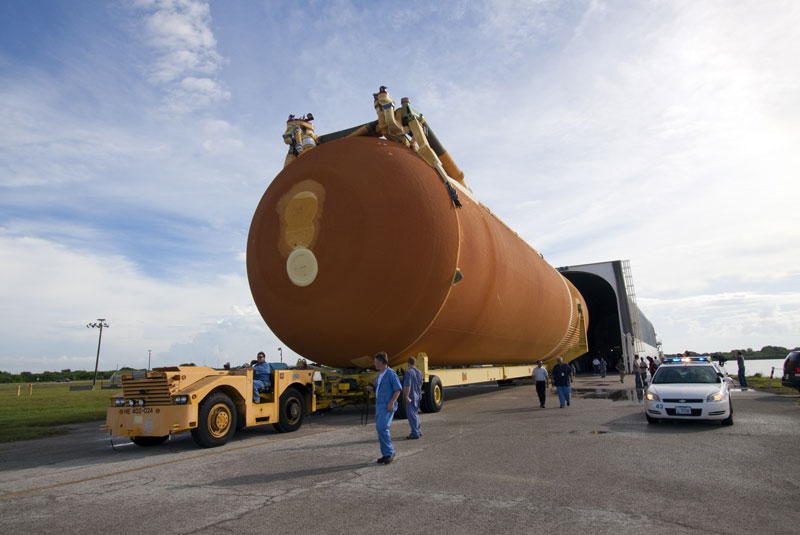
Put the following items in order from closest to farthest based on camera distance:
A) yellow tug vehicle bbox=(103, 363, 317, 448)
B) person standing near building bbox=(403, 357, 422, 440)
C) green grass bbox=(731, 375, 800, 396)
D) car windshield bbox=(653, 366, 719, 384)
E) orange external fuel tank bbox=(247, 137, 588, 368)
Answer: yellow tug vehicle bbox=(103, 363, 317, 448), person standing near building bbox=(403, 357, 422, 440), orange external fuel tank bbox=(247, 137, 588, 368), car windshield bbox=(653, 366, 719, 384), green grass bbox=(731, 375, 800, 396)

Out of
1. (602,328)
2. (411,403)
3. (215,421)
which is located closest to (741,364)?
(411,403)

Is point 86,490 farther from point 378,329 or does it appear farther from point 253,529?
point 378,329

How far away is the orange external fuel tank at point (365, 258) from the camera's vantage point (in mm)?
10008

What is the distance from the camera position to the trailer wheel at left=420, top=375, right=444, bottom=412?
12.0 metres

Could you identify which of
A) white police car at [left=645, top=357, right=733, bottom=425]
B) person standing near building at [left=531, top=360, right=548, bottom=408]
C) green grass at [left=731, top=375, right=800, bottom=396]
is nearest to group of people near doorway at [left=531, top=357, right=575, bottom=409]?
person standing near building at [left=531, top=360, right=548, bottom=408]

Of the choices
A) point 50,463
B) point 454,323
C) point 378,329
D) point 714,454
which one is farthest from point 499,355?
point 50,463

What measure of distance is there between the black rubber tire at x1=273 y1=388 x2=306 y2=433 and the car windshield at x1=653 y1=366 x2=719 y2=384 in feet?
24.9

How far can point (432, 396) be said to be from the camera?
12219 millimetres

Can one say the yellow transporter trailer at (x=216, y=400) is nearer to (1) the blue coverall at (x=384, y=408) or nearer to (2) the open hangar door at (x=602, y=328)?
(1) the blue coverall at (x=384, y=408)

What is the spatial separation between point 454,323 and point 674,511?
7.11 m

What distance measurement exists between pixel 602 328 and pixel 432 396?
35.9 meters

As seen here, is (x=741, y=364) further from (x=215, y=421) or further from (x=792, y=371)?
(x=215, y=421)

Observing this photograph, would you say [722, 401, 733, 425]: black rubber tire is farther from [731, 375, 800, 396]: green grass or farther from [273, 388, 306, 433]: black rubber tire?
[731, 375, 800, 396]: green grass

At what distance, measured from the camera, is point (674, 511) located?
14.8 ft
